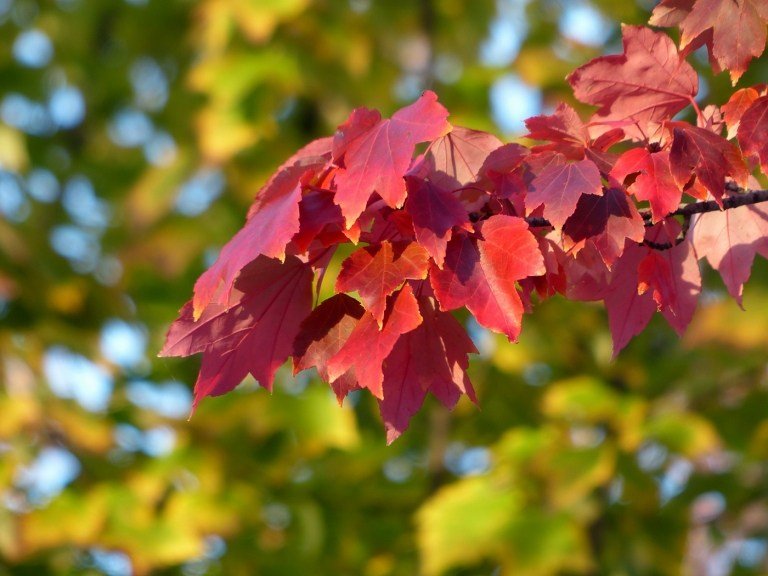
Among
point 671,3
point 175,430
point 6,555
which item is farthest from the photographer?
point 175,430

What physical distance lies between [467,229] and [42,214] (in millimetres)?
5435

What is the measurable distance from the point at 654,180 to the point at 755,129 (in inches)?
5.6

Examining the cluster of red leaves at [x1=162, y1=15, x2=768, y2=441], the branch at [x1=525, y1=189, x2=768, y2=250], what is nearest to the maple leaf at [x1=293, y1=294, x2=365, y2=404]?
the cluster of red leaves at [x1=162, y1=15, x2=768, y2=441]

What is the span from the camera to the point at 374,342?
120cm

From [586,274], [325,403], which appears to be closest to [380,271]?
[586,274]

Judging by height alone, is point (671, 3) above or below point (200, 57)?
below

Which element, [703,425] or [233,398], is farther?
[233,398]

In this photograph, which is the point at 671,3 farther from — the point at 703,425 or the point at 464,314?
the point at 464,314

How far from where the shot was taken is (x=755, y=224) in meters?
1.40

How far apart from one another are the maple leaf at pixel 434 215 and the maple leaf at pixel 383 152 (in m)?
0.04

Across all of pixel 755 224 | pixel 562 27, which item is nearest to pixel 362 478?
pixel 562 27

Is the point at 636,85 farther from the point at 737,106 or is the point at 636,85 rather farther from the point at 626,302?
the point at 626,302

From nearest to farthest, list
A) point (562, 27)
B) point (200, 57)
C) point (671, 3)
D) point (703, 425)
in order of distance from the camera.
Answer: point (671, 3)
point (703, 425)
point (562, 27)
point (200, 57)

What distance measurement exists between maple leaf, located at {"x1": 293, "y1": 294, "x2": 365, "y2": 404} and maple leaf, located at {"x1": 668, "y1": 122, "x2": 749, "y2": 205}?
41 cm
